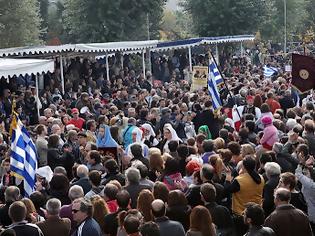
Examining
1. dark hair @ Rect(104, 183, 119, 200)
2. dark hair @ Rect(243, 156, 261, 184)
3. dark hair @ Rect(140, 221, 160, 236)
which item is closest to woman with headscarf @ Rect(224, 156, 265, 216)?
dark hair @ Rect(243, 156, 261, 184)

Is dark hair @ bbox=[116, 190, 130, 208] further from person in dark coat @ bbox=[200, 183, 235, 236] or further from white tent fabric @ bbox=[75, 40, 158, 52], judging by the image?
white tent fabric @ bbox=[75, 40, 158, 52]

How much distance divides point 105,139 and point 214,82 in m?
4.30

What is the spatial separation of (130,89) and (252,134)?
13049 mm

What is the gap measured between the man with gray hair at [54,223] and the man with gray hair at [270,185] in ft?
8.41

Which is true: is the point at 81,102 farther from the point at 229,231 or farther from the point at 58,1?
the point at 58,1

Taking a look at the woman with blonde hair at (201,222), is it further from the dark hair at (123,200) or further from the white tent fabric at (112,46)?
the white tent fabric at (112,46)

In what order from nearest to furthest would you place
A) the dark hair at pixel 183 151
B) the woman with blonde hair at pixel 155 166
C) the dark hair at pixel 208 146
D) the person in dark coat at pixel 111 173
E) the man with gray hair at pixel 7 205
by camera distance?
the man with gray hair at pixel 7 205 < the person in dark coat at pixel 111 173 < the woman with blonde hair at pixel 155 166 < the dark hair at pixel 183 151 < the dark hair at pixel 208 146

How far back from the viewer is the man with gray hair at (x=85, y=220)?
8273mm

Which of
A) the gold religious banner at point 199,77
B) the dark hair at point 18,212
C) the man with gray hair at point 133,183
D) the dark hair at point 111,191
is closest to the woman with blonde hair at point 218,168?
the man with gray hair at point 133,183

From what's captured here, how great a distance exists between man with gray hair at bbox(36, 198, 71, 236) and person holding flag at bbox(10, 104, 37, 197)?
2.02m

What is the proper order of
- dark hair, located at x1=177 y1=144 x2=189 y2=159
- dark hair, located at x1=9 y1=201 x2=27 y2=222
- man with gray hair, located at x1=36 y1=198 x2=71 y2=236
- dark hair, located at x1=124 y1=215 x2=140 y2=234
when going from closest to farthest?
dark hair, located at x1=124 y1=215 x2=140 y2=234
dark hair, located at x1=9 y1=201 x2=27 y2=222
man with gray hair, located at x1=36 y1=198 x2=71 y2=236
dark hair, located at x1=177 y1=144 x2=189 y2=159

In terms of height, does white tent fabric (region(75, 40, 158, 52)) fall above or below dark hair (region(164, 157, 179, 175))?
above

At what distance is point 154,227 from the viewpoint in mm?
7613

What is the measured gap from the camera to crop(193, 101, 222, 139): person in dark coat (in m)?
17.0
